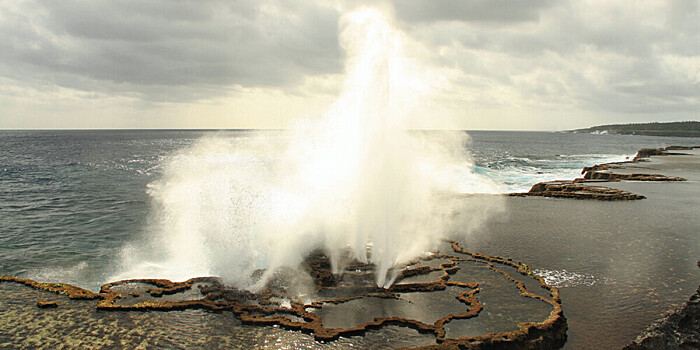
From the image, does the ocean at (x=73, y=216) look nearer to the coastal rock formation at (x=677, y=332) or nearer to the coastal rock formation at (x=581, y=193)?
the coastal rock formation at (x=581, y=193)

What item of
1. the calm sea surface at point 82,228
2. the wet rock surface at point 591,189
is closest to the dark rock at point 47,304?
the calm sea surface at point 82,228

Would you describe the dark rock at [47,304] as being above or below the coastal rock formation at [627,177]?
below

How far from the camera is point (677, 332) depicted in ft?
36.4

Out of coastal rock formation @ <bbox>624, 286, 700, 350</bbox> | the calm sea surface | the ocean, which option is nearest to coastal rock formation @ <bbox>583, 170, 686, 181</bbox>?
the ocean

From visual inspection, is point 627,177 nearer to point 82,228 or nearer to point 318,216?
point 318,216

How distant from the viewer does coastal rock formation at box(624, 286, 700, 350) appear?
10805mm

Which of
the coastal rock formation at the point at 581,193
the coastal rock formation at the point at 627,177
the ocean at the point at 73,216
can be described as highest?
the coastal rock formation at the point at 627,177

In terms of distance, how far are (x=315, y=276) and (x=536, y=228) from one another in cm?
1695

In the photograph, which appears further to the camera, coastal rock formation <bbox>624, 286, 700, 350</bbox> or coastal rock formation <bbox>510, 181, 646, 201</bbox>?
coastal rock formation <bbox>510, 181, 646, 201</bbox>

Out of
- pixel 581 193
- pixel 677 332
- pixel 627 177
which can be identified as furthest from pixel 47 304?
pixel 627 177

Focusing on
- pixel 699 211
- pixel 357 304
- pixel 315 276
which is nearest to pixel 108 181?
pixel 315 276

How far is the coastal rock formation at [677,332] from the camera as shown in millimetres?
10805

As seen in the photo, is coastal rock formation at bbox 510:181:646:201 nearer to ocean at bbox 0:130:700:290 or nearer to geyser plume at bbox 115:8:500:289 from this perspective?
ocean at bbox 0:130:700:290

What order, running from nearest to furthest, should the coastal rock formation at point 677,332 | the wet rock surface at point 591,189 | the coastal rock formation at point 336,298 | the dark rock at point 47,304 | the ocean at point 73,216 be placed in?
the coastal rock formation at point 677,332 < the coastal rock formation at point 336,298 < the dark rock at point 47,304 < the ocean at point 73,216 < the wet rock surface at point 591,189
